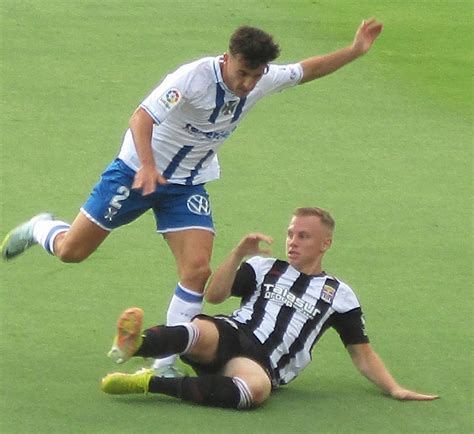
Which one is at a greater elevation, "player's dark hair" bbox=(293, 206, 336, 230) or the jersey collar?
the jersey collar

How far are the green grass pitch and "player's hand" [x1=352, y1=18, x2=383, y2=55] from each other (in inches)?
52.5

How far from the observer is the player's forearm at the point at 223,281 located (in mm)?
6465

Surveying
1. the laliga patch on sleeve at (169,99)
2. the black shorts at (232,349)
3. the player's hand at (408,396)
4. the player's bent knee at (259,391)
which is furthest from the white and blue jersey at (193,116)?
the player's hand at (408,396)

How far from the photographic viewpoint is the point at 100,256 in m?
8.23

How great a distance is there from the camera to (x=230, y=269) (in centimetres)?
648

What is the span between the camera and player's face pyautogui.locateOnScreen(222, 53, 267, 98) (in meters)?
6.59

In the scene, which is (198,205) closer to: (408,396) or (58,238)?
(58,238)

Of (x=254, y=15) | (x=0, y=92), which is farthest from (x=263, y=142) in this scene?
(x=254, y=15)

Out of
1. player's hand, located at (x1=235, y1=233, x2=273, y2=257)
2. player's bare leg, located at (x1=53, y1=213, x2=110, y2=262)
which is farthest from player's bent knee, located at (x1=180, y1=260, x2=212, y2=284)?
player's bare leg, located at (x1=53, y1=213, x2=110, y2=262)

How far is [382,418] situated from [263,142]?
441cm

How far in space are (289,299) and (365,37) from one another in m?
1.56

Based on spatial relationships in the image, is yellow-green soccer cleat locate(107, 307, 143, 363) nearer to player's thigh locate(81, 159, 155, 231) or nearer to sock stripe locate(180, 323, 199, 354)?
sock stripe locate(180, 323, 199, 354)

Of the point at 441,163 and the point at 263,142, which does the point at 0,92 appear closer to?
the point at 263,142

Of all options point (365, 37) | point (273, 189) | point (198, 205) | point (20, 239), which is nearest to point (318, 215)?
point (198, 205)
